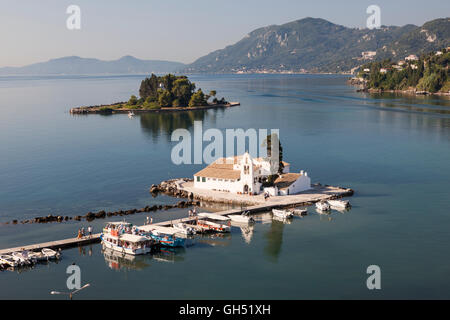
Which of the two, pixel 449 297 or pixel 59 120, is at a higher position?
pixel 59 120

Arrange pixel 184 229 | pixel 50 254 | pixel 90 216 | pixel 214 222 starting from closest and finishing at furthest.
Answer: pixel 50 254 → pixel 184 229 → pixel 214 222 → pixel 90 216

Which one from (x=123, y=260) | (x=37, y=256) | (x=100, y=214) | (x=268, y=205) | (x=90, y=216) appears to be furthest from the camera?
(x=268, y=205)

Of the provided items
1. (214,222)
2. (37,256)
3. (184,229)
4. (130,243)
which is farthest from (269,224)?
(37,256)

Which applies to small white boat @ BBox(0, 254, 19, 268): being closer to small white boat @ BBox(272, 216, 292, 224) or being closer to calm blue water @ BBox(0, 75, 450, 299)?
calm blue water @ BBox(0, 75, 450, 299)

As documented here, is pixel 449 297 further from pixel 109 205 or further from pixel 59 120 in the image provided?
pixel 59 120

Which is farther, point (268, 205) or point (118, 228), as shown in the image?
point (268, 205)

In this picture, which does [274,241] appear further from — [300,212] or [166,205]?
[166,205]
